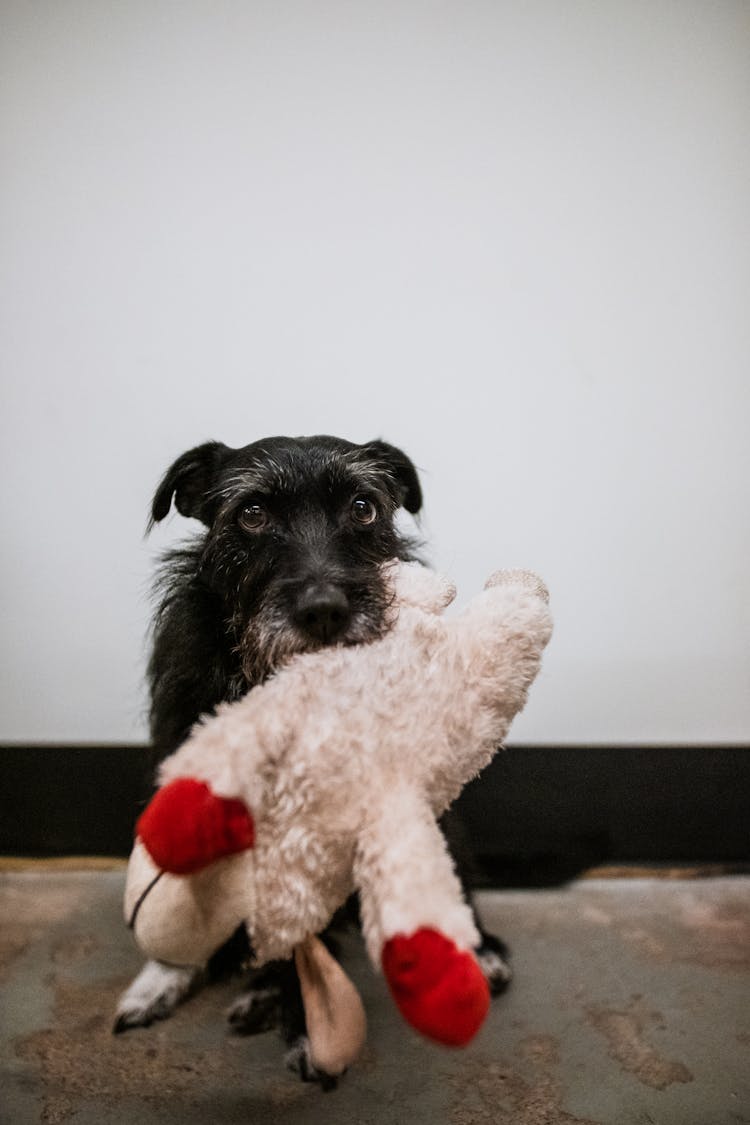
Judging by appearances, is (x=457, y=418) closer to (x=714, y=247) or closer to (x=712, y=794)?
(x=714, y=247)

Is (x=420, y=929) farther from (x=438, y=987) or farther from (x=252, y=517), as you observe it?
(x=252, y=517)

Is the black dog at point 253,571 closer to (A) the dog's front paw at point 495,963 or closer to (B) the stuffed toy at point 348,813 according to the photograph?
(A) the dog's front paw at point 495,963

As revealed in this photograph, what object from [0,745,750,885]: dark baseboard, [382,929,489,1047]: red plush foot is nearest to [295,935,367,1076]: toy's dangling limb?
[382,929,489,1047]: red plush foot

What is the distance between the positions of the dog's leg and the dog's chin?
2.18ft

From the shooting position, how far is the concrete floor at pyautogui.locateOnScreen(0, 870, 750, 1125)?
987mm

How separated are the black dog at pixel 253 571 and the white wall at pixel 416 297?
0.32 meters

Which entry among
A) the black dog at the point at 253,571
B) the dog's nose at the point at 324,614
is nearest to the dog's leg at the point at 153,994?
the black dog at the point at 253,571

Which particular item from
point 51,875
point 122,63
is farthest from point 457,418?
point 51,875

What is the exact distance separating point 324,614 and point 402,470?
2.02 ft

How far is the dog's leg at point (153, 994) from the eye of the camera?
120cm

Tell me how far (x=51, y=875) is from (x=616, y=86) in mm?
2466

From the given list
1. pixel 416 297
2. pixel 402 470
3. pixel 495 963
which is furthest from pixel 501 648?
pixel 416 297

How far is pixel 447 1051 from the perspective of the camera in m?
1.11

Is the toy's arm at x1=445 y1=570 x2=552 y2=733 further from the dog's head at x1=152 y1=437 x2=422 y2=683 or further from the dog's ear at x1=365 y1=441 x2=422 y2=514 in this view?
the dog's ear at x1=365 y1=441 x2=422 y2=514
